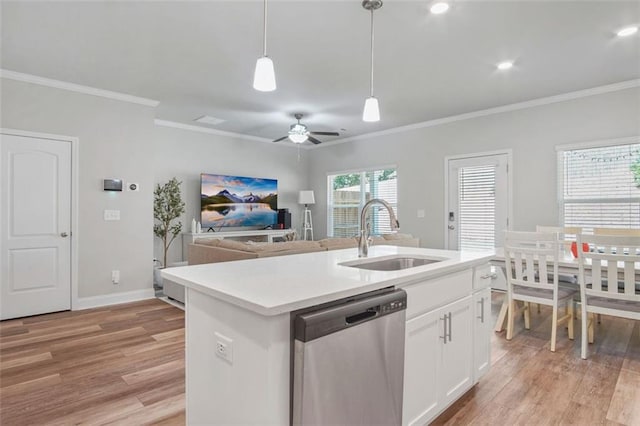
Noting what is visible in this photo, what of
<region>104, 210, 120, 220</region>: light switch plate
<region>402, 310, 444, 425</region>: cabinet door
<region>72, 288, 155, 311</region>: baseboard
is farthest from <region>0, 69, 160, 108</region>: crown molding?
<region>402, 310, 444, 425</region>: cabinet door

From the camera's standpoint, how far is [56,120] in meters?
4.08

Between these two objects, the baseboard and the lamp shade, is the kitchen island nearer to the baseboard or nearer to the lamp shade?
the baseboard

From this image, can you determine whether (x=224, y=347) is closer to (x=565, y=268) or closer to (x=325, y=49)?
(x=325, y=49)

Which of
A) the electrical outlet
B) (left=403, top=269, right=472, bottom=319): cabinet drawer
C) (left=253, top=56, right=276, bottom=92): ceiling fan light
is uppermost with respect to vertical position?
(left=253, top=56, right=276, bottom=92): ceiling fan light

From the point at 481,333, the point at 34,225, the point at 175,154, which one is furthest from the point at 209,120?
the point at 481,333

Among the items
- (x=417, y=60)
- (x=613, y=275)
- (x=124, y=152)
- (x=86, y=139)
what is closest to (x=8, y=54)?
(x=86, y=139)

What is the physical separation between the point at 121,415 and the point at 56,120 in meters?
3.54

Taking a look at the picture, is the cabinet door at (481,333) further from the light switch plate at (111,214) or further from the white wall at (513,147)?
the light switch plate at (111,214)

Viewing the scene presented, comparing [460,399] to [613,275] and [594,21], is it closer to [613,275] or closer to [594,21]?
[613,275]

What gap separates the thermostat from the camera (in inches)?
172

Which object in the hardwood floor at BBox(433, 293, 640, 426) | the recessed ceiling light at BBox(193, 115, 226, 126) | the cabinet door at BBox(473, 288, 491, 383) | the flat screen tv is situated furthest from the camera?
the flat screen tv

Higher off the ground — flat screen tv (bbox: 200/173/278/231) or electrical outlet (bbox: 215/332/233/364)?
flat screen tv (bbox: 200/173/278/231)

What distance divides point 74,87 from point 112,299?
2577mm

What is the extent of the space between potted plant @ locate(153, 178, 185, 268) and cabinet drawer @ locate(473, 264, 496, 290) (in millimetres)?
4743
